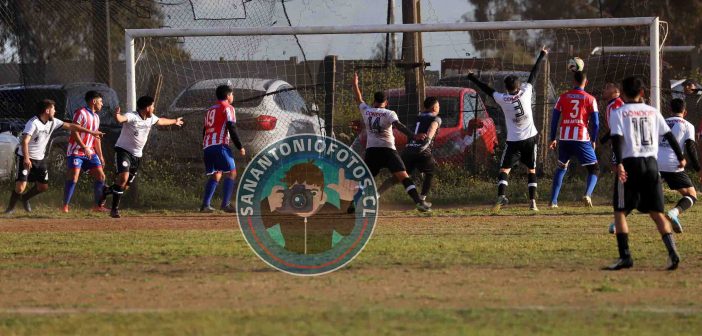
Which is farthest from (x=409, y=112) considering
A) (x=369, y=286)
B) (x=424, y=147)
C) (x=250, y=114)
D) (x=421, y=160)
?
(x=369, y=286)

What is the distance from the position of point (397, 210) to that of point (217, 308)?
9.99m

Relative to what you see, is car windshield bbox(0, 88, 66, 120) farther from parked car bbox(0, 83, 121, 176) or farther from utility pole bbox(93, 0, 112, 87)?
utility pole bbox(93, 0, 112, 87)

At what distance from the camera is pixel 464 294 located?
8.60 m

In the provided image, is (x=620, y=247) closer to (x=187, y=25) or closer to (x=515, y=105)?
(x=515, y=105)

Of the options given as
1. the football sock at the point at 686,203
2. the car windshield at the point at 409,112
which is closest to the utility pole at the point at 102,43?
the car windshield at the point at 409,112

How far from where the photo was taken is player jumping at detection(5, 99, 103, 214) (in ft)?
54.2

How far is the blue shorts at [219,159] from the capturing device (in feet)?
55.3

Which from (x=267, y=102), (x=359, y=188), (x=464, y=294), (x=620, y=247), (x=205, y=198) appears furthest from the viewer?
(x=267, y=102)

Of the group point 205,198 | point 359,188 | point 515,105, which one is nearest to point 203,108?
point 205,198

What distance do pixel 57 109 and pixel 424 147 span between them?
670 cm

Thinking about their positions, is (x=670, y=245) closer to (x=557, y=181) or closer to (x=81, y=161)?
(x=557, y=181)

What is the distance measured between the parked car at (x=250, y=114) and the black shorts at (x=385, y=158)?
2.70 m

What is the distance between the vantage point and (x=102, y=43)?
19.8 metres

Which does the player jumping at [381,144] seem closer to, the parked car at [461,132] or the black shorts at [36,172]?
the parked car at [461,132]
